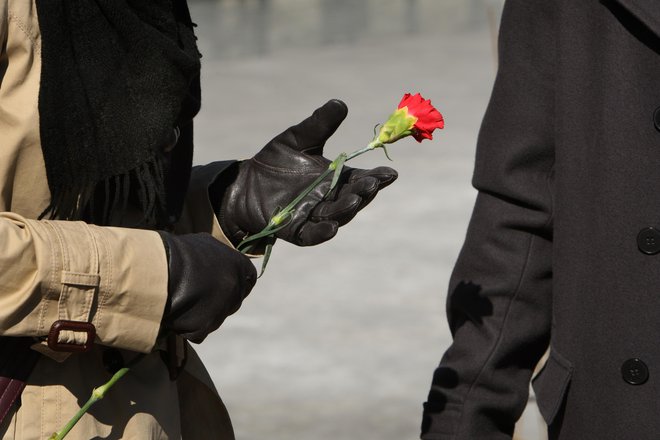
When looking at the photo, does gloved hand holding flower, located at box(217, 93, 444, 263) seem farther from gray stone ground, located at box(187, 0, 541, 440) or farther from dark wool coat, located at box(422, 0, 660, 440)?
gray stone ground, located at box(187, 0, 541, 440)

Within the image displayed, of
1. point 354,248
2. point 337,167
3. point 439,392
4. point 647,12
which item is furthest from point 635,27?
point 354,248

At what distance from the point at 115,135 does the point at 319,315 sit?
424cm

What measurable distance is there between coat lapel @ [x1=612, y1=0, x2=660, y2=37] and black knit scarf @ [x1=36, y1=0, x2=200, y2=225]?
0.75 m

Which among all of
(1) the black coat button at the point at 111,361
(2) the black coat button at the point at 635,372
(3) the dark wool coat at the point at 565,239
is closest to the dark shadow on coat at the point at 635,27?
(3) the dark wool coat at the point at 565,239

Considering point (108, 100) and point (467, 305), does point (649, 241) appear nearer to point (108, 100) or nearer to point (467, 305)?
point (467, 305)

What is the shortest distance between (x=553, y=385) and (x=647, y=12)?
68 cm

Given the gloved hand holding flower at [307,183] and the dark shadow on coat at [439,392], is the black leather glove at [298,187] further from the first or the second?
the dark shadow on coat at [439,392]

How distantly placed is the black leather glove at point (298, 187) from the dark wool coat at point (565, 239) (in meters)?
0.38

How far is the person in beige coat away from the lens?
2035mm

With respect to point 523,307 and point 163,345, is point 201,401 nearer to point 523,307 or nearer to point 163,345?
point 163,345

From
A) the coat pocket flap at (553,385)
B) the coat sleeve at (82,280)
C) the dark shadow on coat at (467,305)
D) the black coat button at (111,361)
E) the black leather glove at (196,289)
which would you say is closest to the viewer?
the coat sleeve at (82,280)

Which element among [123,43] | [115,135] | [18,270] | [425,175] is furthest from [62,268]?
[425,175]

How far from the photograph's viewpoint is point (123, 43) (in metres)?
2.19

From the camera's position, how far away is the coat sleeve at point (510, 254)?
8.32ft
